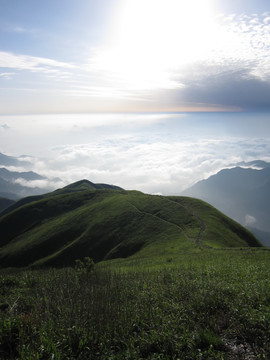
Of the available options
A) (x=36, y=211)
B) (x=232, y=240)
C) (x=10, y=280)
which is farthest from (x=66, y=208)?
(x=10, y=280)

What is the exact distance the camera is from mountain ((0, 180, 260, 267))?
79.3m

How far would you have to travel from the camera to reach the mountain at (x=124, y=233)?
260 feet

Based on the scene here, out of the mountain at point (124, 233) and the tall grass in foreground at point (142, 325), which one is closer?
the tall grass in foreground at point (142, 325)

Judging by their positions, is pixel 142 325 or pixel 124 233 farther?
pixel 124 233

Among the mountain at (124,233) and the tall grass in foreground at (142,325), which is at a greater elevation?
the tall grass in foreground at (142,325)

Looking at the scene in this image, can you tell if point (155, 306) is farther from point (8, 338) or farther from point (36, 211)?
point (36, 211)

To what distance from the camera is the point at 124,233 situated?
324 ft

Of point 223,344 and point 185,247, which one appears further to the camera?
point 185,247

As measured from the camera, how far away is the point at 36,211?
159 meters

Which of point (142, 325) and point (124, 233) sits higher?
point (142, 325)

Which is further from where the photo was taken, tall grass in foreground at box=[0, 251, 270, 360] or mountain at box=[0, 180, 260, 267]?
mountain at box=[0, 180, 260, 267]

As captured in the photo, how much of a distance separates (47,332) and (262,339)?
8.58 meters

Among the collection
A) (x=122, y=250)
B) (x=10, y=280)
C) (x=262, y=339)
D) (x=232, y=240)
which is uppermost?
(x=262, y=339)

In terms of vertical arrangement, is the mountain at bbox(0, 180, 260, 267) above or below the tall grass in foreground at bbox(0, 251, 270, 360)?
below
